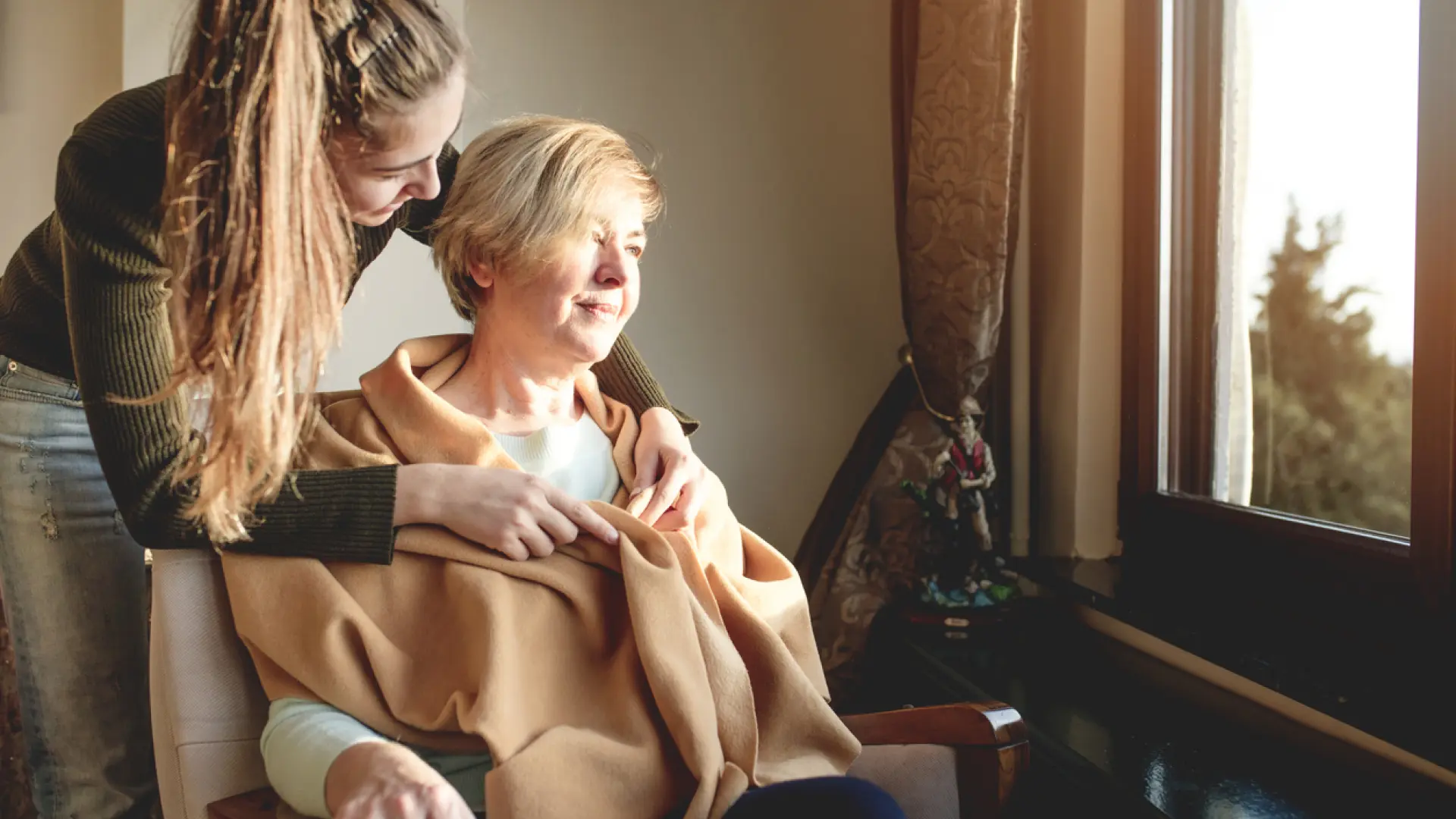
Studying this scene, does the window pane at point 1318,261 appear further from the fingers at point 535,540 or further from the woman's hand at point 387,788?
the woman's hand at point 387,788

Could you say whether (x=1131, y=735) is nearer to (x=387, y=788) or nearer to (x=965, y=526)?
(x=965, y=526)

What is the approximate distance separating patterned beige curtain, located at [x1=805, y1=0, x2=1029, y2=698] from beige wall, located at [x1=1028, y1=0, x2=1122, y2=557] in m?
0.13

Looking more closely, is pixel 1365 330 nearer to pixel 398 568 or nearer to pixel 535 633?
pixel 535 633

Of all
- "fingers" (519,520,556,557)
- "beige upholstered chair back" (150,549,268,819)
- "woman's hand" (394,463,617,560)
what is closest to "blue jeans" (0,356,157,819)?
"beige upholstered chair back" (150,549,268,819)

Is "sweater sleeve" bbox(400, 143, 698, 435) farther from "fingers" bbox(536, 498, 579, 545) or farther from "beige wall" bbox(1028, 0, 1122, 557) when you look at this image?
"beige wall" bbox(1028, 0, 1122, 557)

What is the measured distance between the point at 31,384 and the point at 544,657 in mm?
715

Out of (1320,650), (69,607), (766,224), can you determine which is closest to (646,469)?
(69,607)

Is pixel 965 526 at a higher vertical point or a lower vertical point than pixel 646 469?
lower

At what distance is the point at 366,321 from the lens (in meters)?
2.32

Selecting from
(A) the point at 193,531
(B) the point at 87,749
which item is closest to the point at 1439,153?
(A) the point at 193,531

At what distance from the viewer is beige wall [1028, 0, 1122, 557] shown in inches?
87.0

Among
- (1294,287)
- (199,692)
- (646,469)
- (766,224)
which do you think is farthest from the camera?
(766,224)

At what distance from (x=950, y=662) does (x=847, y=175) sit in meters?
1.35

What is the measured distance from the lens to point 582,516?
119 cm
